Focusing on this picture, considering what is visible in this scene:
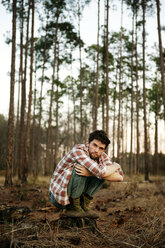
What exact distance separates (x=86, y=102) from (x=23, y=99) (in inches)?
593

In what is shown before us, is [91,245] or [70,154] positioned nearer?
[91,245]

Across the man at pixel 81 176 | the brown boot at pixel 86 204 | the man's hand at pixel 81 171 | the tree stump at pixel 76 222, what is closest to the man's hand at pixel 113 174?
the man at pixel 81 176

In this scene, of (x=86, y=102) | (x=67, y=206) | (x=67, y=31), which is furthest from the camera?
(x=86, y=102)

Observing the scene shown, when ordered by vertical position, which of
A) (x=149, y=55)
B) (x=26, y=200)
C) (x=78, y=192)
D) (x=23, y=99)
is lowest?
(x=26, y=200)

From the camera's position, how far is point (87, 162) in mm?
2449

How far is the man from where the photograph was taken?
98.5 inches

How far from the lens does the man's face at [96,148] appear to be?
2727 mm

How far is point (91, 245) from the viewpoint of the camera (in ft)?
7.00

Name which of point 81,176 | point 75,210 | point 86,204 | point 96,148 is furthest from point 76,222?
point 96,148

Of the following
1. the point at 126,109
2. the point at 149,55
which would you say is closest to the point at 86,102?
the point at 126,109

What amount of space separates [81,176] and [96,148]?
411 millimetres

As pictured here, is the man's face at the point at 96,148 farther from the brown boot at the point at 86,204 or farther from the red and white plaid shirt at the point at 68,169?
the brown boot at the point at 86,204

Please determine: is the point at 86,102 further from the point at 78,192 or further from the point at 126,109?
the point at 78,192

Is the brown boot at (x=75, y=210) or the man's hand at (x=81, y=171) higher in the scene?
the man's hand at (x=81, y=171)
